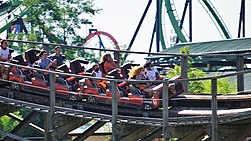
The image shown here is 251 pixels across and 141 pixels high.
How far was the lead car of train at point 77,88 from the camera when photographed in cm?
1259

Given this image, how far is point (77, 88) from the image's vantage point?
45.1ft

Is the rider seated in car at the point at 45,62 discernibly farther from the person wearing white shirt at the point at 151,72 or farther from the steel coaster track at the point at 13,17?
the steel coaster track at the point at 13,17

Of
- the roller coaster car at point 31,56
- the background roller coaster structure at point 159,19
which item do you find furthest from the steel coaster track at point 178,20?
the roller coaster car at point 31,56

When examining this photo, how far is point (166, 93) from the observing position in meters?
11.5

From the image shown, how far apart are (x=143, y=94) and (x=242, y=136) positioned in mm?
1943

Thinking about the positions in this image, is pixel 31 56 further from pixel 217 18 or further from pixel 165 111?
pixel 217 18

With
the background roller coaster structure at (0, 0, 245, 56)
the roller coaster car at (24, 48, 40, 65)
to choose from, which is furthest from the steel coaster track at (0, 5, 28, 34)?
the roller coaster car at (24, 48, 40, 65)

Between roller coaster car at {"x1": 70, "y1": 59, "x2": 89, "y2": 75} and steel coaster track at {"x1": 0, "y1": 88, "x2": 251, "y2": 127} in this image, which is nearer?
steel coaster track at {"x1": 0, "y1": 88, "x2": 251, "y2": 127}

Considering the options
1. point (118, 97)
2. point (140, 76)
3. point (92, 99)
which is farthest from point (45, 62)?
point (118, 97)

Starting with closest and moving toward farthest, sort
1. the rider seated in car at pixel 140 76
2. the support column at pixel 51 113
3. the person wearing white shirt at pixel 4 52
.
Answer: the support column at pixel 51 113, the rider seated in car at pixel 140 76, the person wearing white shirt at pixel 4 52

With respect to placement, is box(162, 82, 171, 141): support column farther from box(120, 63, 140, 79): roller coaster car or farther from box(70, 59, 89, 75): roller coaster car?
box(70, 59, 89, 75): roller coaster car

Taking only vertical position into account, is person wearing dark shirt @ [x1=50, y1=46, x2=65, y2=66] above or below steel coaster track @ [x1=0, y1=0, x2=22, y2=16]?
below

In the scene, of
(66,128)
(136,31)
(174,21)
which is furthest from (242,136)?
(174,21)

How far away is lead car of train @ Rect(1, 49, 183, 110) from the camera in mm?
12586
